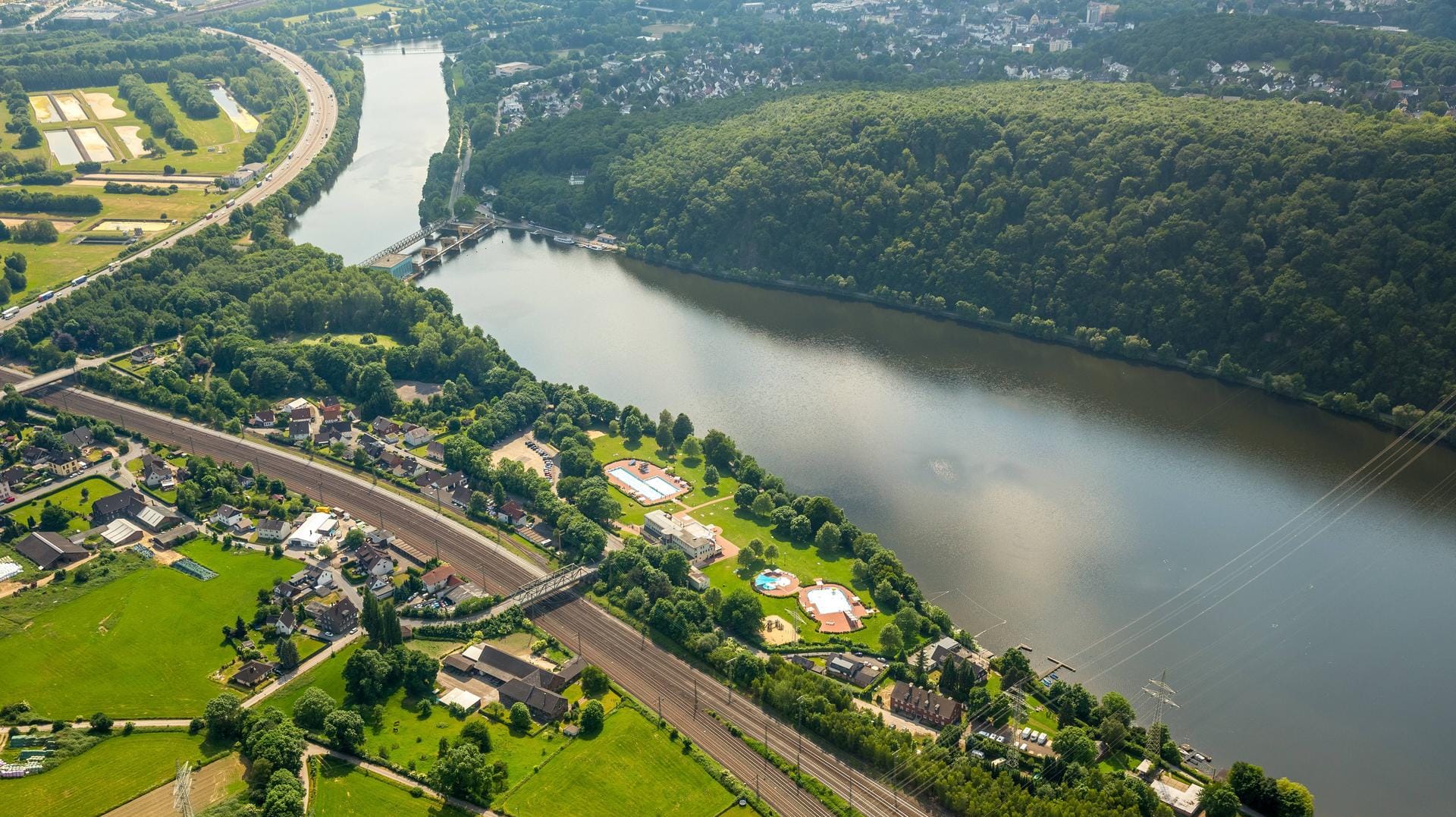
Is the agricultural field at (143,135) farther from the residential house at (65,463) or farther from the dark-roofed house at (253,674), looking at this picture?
the dark-roofed house at (253,674)

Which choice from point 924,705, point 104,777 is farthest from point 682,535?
point 104,777

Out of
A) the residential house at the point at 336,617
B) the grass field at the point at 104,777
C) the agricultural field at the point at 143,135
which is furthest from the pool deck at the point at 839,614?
the agricultural field at the point at 143,135

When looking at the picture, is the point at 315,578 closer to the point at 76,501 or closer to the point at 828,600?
the point at 76,501

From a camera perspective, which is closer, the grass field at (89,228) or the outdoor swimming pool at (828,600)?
the outdoor swimming pool at (828,600)

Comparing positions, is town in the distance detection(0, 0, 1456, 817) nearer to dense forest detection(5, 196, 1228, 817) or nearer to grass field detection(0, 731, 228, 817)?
grass field detection(0, 731, 228, 817)

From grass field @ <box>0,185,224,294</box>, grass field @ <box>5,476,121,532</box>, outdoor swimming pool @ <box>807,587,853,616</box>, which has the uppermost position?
grass field @ <box>0,185,224,294</box>

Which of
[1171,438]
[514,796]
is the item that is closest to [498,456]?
[514,796]

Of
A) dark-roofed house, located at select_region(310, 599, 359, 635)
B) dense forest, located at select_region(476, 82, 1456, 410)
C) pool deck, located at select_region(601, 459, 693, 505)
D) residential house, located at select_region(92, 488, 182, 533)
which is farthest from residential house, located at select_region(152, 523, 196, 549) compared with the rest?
dense forest, located at select_region(476, 82, 1456, 410)
